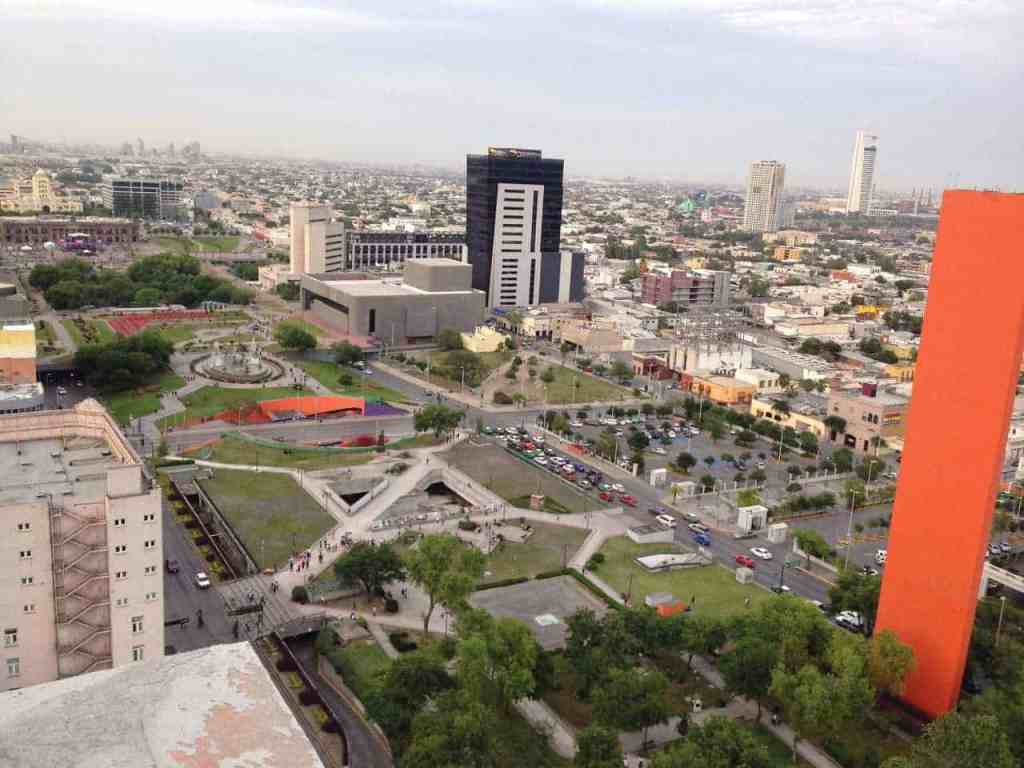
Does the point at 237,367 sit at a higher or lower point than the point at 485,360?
higher

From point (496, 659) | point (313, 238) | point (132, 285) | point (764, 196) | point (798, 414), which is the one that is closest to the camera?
point (496, 659)

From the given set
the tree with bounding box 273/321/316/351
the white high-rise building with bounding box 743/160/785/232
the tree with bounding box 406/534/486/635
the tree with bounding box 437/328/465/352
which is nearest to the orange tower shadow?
the tree with bounding box 406/534/486/635

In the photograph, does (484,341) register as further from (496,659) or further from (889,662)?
(889,662)

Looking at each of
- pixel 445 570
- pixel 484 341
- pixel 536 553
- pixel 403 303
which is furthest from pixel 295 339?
pixel 445 570

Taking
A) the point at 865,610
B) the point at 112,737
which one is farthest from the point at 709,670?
the point at 112,737

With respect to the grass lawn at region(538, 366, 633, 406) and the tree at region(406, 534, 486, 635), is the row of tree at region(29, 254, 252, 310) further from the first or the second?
the tree at region(406, 534, 486, 635)

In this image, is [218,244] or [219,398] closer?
[219,398]
